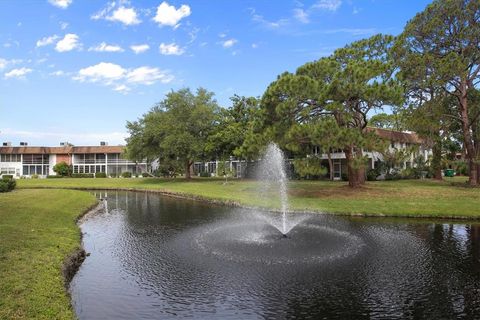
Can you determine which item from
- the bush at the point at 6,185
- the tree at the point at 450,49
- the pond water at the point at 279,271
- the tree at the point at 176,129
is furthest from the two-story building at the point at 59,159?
the pond water at the point at 279,271

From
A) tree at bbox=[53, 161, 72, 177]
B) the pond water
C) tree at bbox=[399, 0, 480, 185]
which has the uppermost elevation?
tree at bbox=[399, 0, 480, 185]

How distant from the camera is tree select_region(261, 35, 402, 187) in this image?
2656cm

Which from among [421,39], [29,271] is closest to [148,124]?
[421,39]

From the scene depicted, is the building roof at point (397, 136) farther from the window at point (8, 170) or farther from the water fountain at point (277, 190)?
the window at point (8, 170)

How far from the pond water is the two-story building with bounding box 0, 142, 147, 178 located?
61.0 meters

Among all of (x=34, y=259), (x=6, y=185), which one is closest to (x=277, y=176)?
(x=6, y=185)

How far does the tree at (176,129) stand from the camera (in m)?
48.2

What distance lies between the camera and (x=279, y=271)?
12086 millimetres

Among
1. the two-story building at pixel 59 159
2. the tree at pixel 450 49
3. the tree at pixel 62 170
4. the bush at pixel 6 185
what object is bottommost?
the bush at pixel 6 185

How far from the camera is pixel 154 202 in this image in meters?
32.3

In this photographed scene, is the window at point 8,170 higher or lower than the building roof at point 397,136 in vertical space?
lower

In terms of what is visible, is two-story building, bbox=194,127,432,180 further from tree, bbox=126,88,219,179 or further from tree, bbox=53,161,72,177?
tree, bbox=53,161,72,177

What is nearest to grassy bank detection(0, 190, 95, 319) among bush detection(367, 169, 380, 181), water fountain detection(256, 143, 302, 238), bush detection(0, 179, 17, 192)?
water fountain detection(256, 143, 302, 238)

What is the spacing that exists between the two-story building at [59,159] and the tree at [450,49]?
54754 mm
